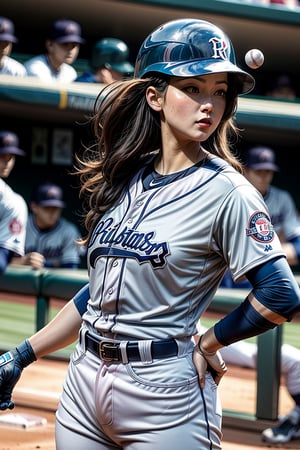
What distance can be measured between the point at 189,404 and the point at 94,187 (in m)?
0.55

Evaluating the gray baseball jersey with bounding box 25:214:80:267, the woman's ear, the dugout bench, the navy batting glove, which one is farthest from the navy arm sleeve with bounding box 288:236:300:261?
the woman's ear

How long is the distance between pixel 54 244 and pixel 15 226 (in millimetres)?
1716

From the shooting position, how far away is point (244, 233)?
1745mm

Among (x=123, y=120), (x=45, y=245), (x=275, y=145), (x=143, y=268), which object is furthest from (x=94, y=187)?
(x=275, y=145)

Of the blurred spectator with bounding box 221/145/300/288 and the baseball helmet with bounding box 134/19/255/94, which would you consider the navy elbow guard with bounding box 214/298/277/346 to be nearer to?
the baseball helmet with bounding box 134/19/255/94

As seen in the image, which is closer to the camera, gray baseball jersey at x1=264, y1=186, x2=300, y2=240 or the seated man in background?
gray baseball jersey at x1=264, y1=186, x2=300, y2=240

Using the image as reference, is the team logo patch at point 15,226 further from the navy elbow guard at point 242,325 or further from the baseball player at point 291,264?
the navy elbow guard at point 242,325

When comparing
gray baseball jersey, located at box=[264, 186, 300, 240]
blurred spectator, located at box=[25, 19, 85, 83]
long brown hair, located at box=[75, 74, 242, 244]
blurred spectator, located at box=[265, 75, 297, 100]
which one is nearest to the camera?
long brown hair, located at box=[75, 74, 242, 244]

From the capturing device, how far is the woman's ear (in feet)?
6.23

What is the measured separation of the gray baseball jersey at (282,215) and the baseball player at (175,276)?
447 cm

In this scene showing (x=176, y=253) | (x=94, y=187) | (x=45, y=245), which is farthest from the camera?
(x=45, y=245)

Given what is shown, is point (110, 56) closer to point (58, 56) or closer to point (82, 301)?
point (58, 56)

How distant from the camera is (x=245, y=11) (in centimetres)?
757

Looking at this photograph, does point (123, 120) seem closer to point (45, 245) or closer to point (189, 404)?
point (189, 404)
